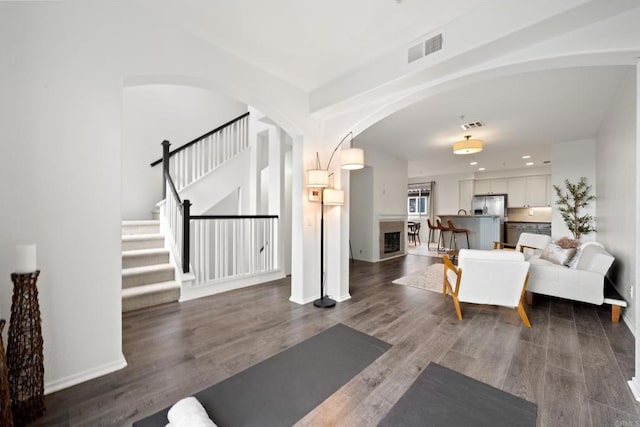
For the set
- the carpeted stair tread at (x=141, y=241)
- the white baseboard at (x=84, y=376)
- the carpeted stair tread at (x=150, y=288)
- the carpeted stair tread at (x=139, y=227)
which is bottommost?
the white baseboard at (x=84, y=376)

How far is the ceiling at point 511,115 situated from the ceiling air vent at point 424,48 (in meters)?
1.42

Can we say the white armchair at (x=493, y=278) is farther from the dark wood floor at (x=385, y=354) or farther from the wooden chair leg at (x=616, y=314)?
the wooden chair leg at (x=616, y=314)

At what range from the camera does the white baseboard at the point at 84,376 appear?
178 centimetres

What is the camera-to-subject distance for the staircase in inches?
128

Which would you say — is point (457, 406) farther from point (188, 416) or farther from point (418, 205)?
point (418, 205)

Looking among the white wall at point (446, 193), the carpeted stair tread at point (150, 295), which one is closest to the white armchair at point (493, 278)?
the carpeted stair tread at point (150, 295)

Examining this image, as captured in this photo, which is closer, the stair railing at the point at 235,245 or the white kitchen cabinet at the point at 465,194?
the stair railing at the point at 235,245

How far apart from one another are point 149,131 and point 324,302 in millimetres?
4866

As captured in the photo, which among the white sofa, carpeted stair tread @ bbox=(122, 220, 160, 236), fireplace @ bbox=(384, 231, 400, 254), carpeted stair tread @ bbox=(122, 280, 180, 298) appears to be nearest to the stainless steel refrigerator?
fireplace @ bbox=(384, 231, 400, 254)

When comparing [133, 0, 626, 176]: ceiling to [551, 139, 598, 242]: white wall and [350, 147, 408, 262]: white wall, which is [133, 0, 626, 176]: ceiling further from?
[350, 147, 408, 262]: white wall

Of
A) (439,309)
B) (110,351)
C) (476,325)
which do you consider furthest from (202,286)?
(476,325)

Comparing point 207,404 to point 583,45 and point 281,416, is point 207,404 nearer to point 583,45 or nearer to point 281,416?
point 281,416

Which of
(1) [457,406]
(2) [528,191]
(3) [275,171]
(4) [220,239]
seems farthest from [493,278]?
(2) [528,191]

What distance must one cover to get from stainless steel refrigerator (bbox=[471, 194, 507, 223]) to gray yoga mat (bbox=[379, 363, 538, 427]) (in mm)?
9099
